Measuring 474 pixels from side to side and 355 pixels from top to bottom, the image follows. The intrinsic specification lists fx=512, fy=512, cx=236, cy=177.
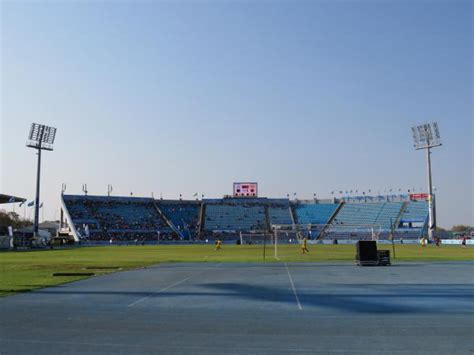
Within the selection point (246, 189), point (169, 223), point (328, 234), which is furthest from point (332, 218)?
point (169, 223)

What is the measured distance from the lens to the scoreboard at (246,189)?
141250 mm

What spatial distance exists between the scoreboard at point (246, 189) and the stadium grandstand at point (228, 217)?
1.43 meters

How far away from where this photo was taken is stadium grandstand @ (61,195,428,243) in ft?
375

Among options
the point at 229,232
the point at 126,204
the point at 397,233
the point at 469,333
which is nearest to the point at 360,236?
the point at 397,233

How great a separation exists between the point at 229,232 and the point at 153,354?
116172mm

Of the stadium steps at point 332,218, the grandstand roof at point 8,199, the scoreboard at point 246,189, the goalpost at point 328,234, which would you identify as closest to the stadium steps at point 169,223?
the goalpost at point 328,234

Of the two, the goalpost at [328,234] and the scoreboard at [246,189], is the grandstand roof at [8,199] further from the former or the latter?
the scoreboard at [246,189]

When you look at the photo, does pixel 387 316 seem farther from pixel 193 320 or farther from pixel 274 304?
pixel 193 320

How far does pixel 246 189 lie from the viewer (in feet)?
464

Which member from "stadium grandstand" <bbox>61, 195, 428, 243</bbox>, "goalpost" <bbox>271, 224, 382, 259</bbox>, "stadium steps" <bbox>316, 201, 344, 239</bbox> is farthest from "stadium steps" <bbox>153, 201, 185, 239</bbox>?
"stadium steps" <bbox>316, 201, 344, 239</bbox>

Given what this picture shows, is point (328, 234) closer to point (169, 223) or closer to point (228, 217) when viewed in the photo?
point (228, 217)

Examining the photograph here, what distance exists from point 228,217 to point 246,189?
12.6 m

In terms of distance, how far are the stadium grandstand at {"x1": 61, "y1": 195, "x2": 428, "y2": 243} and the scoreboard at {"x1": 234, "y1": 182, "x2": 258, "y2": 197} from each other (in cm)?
143

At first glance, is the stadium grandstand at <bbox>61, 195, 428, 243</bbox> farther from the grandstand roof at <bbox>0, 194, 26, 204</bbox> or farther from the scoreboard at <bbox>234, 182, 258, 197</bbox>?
the grandstand roof at <bbox>0, 194, 26, 204</bbox>
